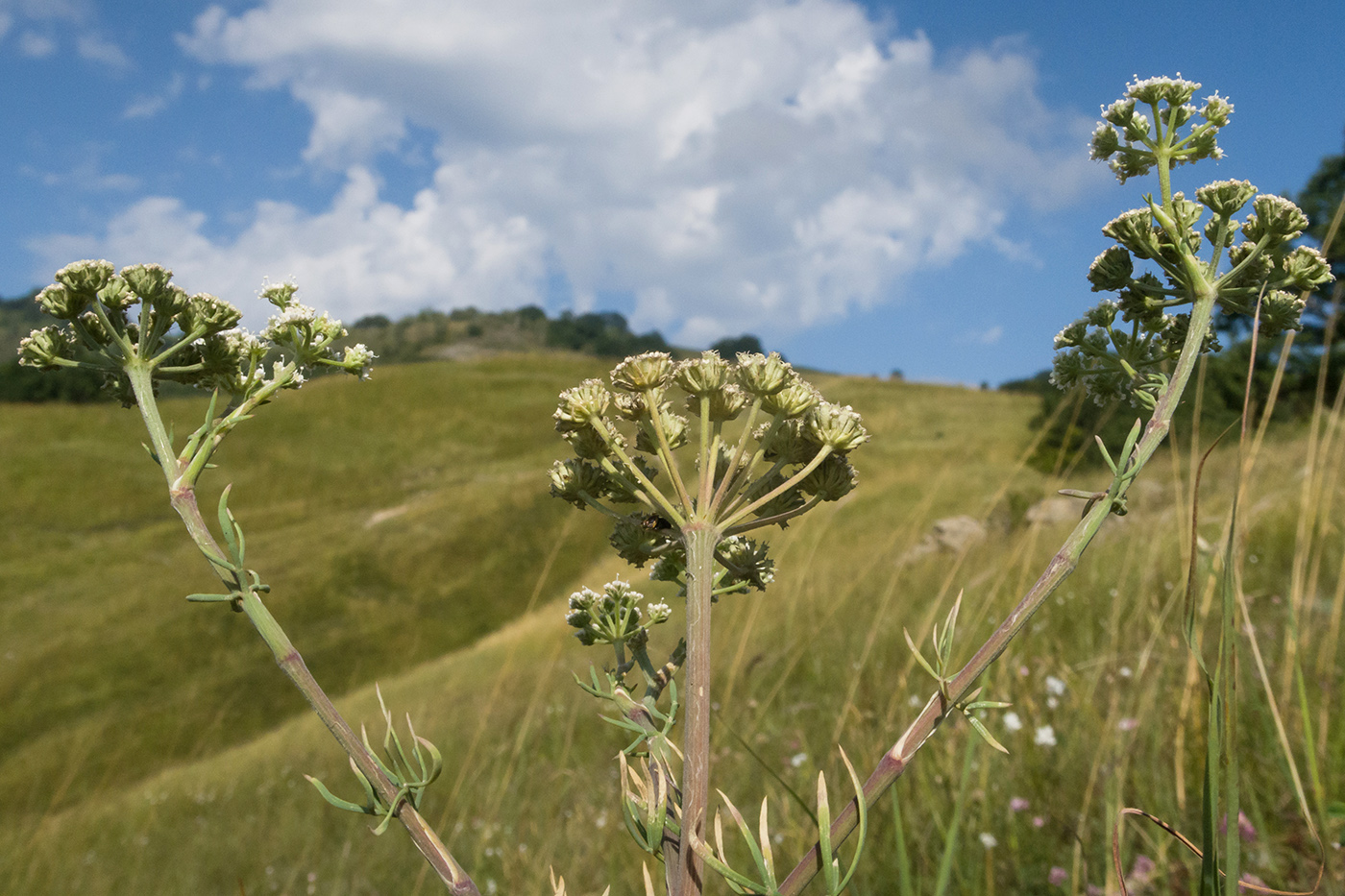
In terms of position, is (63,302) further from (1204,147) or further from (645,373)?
(1204,147)

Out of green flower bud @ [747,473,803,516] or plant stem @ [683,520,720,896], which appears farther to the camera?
green flower bud @ [747,473,803,516]

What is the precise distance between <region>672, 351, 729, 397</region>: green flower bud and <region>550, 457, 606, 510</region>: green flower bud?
220mm

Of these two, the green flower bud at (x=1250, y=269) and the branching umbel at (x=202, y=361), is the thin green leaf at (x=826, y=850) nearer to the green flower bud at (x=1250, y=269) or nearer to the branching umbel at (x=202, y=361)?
the branching umbel at (x=202, y=361)

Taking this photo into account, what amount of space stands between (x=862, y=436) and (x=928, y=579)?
1348 cm

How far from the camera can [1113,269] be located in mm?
1366

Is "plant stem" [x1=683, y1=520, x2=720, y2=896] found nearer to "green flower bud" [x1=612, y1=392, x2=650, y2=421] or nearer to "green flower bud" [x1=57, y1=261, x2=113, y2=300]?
"green flower bud" [x1=612, y1=392, x2=650, y2=421]

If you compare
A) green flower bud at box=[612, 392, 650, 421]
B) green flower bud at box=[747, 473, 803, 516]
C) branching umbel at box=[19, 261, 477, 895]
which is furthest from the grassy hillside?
branching umbel at box=[19, 261, 477, 895]

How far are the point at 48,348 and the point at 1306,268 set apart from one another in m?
2.31

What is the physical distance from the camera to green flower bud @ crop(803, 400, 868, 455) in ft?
4.29

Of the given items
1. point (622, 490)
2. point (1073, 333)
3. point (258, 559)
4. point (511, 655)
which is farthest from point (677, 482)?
point (258, 559)

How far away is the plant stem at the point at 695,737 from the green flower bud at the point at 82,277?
123cm

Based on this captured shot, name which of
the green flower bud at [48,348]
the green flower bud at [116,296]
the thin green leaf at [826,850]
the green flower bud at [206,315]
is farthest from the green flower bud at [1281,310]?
the green flower bud at [48,348]

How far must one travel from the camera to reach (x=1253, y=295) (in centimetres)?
132

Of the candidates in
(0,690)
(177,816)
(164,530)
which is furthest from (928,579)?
(164,530)
